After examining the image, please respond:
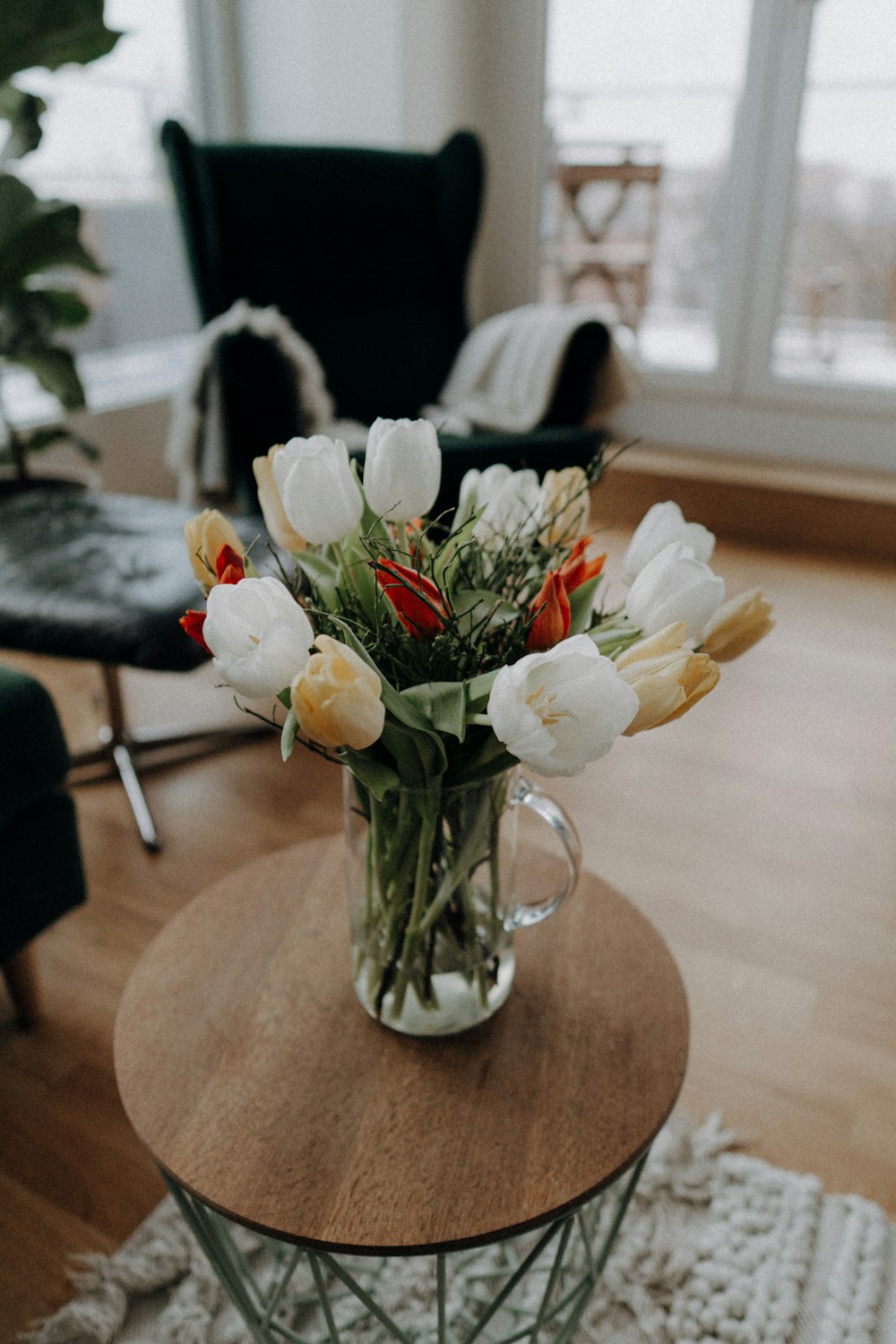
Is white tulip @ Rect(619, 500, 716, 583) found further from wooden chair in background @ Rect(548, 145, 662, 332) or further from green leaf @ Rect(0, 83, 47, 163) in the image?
wooden chair in background @ Rect(548, 145, 662, 332)

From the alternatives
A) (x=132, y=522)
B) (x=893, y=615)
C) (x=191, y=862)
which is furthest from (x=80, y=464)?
(x=893, y=615)

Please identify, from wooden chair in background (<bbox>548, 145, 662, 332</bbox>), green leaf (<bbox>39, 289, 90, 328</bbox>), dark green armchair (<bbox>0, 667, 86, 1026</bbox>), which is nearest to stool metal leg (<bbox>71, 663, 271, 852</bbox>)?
dark green armchair (<bbox>0, 667, 86, 1026</bbox>)

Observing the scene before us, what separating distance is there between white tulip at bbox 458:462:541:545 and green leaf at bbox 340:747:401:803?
0.20 m

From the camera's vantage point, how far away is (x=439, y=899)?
0.72 meters

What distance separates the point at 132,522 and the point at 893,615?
6.13 feet

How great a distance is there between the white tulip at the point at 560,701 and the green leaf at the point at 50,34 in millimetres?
1874

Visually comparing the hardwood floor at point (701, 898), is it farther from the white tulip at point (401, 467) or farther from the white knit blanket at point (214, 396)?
the white tulip at point (401, 467)

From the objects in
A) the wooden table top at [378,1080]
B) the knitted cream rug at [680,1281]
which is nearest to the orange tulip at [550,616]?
the wooden table top at [378,1080]

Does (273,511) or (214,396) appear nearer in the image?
(273,511)

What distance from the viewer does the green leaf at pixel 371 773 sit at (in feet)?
2.15

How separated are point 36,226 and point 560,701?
1834mm

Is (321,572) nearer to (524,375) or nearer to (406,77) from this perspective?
(524,375)

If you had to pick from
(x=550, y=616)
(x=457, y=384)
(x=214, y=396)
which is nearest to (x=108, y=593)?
(x=214, y=396)

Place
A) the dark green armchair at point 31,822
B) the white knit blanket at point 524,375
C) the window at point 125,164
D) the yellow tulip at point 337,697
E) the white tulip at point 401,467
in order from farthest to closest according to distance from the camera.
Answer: the window at point 125,164 < the white knit blanket at point 524,375 < the dark green armchair at point 31,822 < the white tulip at point 401,467 < the yellow tulip at point 337,697
